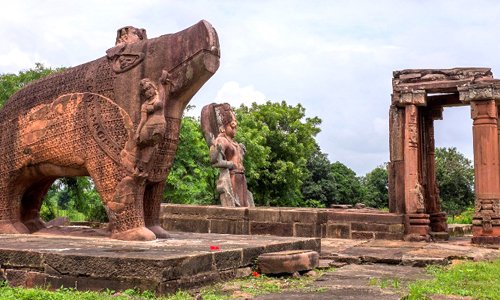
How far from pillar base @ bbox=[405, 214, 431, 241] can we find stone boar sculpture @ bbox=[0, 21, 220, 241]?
592 cm

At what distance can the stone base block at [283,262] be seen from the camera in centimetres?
612

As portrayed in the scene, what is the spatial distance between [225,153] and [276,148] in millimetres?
17462

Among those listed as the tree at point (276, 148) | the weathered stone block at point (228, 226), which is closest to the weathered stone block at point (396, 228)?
the weathered stone block at point (228, 226)

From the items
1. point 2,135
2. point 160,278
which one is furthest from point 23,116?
point 160,278

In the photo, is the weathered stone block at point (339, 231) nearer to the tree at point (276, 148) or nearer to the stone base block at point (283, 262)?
the stone base block at point (283, 262)

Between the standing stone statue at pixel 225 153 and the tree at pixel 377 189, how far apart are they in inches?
861

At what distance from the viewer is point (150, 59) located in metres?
7.05

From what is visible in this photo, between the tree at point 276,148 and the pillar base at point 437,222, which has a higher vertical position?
the tree at point 276,148

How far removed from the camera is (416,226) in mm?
11273

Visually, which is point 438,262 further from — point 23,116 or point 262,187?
point 262,187

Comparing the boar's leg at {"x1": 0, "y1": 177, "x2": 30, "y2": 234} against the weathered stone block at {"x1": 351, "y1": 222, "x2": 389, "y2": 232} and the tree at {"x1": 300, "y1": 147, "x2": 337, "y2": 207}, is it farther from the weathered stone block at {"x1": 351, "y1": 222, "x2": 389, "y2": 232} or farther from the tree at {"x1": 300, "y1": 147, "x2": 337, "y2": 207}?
the tree at {"x1": 300, "y1": 147, "x2": 337, "y2": 207}

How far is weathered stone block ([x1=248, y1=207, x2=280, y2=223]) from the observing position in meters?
11.6

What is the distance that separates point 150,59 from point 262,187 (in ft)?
75.1

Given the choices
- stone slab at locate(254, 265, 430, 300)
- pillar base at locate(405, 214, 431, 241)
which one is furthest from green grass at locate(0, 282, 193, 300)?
pillar base at locate(405, 214, 431, 241)
